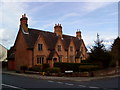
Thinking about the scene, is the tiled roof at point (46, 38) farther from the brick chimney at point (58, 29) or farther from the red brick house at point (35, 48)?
the brick chimney at point (58, 29)

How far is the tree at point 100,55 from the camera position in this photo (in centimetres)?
3356

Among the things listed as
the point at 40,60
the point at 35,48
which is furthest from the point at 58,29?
the point at 40,60

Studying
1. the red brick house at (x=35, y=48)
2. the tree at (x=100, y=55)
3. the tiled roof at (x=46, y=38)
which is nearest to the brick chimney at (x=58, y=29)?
the tiled roof at (x=46, y=38)

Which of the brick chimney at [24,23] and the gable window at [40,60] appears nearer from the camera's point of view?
the brick chimney at [24,23]

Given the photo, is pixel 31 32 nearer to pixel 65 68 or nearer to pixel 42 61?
pixel 42 61

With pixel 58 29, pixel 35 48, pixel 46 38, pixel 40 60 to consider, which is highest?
pixel 58 29

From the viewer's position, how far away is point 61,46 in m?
42.9

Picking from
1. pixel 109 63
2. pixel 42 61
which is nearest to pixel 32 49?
pixel 42 61

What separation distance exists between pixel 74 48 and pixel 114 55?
1892 centimetres

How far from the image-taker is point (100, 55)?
33.6m

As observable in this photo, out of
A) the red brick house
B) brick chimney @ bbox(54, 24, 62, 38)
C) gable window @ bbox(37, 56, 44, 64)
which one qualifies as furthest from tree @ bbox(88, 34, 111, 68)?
brick chimney @ bbox(54, 24, 62, 38)

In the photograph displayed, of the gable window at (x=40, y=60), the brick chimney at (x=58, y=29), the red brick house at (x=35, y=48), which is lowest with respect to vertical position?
the gable window at (x=40, y=60)

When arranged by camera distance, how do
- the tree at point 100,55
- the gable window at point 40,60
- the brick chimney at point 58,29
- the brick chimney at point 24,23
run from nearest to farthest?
the tree at point 100,55, the brick chimney at point 24,23, the gable window at point 40,60, the brick chimney at point 58,29

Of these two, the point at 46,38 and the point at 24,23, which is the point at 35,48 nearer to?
the point at 46,38
